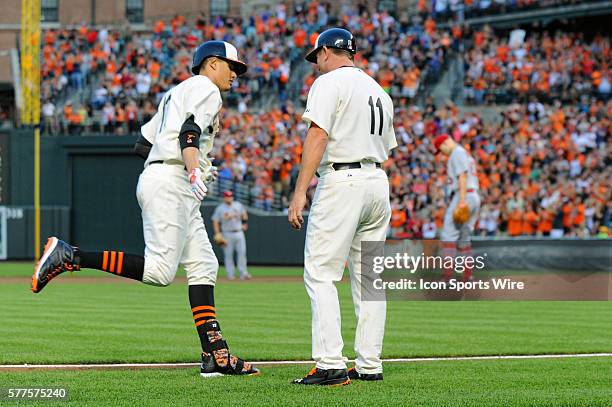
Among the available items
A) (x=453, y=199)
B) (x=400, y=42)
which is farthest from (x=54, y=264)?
(x=400, y=42)

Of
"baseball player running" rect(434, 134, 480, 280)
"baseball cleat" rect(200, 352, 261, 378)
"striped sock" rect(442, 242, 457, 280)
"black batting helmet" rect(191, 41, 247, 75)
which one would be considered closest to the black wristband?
"black batting helmet" rect(191, 41, 247, 75)

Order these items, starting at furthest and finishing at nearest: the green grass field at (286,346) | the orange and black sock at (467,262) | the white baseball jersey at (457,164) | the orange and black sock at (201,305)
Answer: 1. the orange and black sock at (467,262)
2. the white baseball jersey at (457,164)
3. the orange and black sock at (201,305)
4. the green grass field at (286,346)

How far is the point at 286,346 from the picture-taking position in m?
9.92

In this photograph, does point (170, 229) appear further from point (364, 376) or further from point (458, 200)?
point (458, 200)

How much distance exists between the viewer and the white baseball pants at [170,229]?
784cm

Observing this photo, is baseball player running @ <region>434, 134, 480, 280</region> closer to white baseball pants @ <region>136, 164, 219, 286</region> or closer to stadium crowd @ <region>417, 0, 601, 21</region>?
white baseball pants @ <region>136, 164, 219, 286</region>

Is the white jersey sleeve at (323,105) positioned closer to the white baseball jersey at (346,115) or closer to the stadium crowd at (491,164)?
the white baseball jersey at (346,115)

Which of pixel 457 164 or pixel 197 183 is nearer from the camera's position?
pixel 197 183

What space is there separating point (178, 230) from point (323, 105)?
1403mm

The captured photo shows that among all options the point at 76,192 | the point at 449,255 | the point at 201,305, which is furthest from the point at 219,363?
the point at 76,192

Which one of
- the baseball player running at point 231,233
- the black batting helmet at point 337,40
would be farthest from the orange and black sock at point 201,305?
the baseball player running at point 231,233

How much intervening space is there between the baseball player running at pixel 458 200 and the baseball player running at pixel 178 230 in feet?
30.0

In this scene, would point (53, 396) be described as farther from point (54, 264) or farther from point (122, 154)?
point (122, 154)

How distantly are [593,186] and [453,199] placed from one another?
10.9 meters
